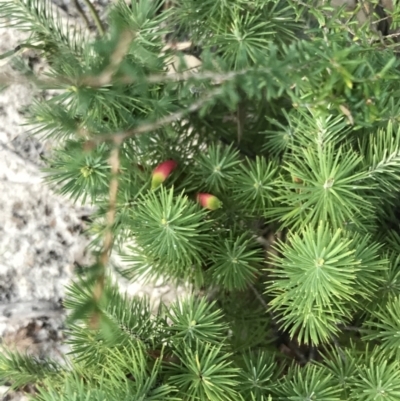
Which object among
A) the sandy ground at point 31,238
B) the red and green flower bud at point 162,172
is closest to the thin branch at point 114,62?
the red and green flower bud at point 162,172

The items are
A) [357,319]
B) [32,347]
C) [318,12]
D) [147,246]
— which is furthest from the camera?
[32,347]

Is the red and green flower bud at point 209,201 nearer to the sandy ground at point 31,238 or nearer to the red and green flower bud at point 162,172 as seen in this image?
the red and green flower bud at point 162,172

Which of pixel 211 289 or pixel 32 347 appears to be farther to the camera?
pixel 32 347

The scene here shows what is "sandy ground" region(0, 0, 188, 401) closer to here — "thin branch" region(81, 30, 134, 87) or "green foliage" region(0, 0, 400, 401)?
"green foliage" region(0, 0, 400, 401)

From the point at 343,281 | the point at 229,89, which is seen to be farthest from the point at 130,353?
the point at 229,89

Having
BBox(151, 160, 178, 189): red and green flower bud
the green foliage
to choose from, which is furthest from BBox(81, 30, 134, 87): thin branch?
BBox(151, 160, 178, 189): red and green flower bud

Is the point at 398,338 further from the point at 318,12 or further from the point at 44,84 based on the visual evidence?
the point at 44,84
